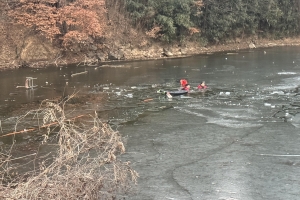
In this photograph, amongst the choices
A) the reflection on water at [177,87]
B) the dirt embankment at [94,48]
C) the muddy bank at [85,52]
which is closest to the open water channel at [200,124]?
the reflection on water at [177,87]

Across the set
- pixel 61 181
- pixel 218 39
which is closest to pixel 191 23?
pixel 218 39

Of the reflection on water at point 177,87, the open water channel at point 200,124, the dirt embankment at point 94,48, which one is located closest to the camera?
the open water channel at point 200,124

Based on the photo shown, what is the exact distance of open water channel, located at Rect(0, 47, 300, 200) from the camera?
780 cm

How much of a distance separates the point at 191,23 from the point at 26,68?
17325 mm

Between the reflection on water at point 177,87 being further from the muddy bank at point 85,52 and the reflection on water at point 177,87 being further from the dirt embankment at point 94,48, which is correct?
the dirt embankment at point 94,48

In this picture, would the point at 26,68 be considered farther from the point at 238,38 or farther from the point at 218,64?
the point at 238,38

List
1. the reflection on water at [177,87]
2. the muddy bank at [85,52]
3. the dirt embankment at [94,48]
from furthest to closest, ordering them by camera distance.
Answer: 1. the dirt embankment at [94,48]
2. the muddy bank at [85,52]
3. the reflection on water at [177,87]

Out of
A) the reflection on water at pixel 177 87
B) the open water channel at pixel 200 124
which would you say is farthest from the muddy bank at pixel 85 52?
the open water channel at pixel 200 124

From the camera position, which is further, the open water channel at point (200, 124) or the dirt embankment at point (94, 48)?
the dirt embankment at point (94, 48)

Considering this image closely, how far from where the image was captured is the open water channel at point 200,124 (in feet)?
25.6

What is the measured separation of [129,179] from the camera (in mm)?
7922

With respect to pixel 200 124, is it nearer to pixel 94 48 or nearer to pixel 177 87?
pixel 177 87

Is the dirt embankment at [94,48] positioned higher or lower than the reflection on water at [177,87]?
higher

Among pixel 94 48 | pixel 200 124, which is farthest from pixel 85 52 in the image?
pixel 200 124
